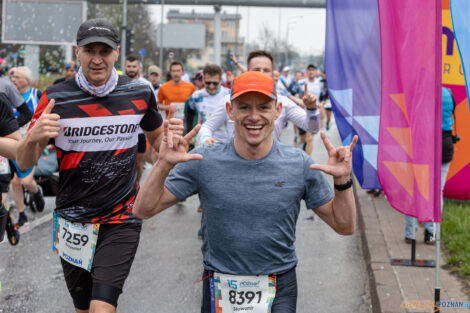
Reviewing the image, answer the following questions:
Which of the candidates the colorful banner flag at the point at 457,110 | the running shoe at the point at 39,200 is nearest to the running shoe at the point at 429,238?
the colorful banner flag at the point at 457,110

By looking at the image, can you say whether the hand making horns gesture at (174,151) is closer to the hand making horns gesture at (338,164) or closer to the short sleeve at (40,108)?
the hand making horns gesture at (338,164)

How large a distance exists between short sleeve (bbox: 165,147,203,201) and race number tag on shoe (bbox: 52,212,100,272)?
3.53 feet

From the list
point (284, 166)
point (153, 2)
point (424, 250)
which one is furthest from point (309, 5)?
point (284, 166)

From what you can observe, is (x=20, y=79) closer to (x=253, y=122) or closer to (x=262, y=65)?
(x=262, y=65)

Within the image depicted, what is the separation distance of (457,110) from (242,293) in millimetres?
5748

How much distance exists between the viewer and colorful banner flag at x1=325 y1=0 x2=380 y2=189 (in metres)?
5.20

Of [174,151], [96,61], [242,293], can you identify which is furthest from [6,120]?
[242,293]

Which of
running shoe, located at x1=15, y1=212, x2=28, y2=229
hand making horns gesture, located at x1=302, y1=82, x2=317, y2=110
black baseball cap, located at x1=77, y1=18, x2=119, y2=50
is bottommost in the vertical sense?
running shoe, located at x1=15, y1=212, x2=28, y2=229

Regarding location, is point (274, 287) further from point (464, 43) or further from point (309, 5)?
point (309, 5)

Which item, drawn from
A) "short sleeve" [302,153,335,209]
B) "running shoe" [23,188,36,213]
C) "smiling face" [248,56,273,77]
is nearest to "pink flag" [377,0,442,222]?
"smiling face" [248,56,273,77]

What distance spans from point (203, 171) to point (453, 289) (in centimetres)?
337

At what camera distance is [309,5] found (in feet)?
132

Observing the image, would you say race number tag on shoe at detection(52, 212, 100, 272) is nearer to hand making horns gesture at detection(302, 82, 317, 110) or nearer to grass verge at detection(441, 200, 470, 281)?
hand making horns gesture at detection(302, 82, 317, 110)

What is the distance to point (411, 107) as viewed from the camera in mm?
4594
